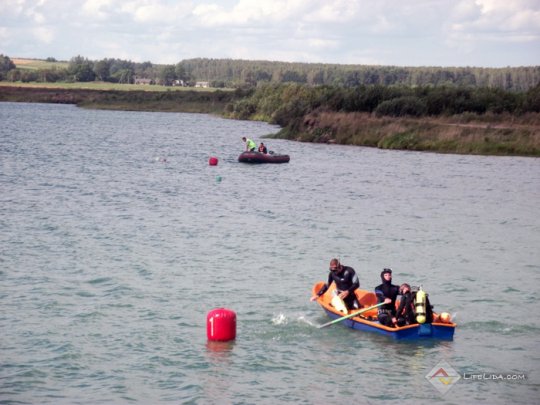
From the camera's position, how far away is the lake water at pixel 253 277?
57.5 ft

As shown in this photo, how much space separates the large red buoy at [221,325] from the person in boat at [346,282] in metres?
2.96

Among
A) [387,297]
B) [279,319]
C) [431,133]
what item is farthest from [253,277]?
[431,133]

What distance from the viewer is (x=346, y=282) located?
21219mm

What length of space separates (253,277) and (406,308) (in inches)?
277

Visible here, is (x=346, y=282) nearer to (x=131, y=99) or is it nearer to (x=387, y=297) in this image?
(x=387, y=297)

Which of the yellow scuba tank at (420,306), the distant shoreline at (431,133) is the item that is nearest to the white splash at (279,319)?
the yellow scuba tank at (420,306)

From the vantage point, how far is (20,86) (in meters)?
180

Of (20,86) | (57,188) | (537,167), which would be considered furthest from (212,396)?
(20,86)

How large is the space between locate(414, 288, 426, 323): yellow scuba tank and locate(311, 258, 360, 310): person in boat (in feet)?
6.89

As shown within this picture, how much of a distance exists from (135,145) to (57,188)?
1166 inches

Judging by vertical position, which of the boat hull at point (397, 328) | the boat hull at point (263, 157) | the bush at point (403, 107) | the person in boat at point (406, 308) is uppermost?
the bush at point (403, 107)

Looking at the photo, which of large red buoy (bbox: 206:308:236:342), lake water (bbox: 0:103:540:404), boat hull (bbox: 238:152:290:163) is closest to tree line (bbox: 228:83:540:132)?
lake water (bbox: 0:103:540:404)

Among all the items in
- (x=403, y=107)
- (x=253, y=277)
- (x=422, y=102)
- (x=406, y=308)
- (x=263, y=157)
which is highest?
(x=422, y=102)

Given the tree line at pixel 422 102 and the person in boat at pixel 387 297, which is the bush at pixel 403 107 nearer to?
the tree line at pixel 422 102
